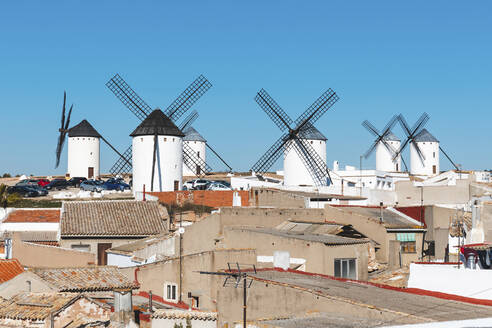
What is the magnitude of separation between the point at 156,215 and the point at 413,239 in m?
11.6

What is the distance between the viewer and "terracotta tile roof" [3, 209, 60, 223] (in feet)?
112

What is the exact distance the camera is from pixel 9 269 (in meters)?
22.6

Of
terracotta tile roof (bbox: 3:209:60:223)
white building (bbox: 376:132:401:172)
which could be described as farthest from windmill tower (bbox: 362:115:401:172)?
terracotta tile roof (bbox: 3:209:60:223)

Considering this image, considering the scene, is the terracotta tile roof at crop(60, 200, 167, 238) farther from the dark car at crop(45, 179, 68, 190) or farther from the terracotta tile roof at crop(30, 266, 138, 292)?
the dark car at crop(45, 179, 68, 190)

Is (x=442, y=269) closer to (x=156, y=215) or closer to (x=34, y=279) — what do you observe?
(x=34, y=279)

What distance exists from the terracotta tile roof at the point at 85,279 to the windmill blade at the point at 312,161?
2789cm

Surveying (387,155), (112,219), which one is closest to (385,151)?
(387,155)

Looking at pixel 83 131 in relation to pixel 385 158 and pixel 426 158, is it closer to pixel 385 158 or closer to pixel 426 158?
pixel 385 158

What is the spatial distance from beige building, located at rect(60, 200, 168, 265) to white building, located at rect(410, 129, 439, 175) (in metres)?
41.3

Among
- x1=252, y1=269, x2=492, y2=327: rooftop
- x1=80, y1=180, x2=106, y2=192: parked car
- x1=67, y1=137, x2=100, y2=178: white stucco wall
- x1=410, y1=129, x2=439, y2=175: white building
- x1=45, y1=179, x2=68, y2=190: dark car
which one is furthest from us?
x1=410, y1=129, x2=439, y2=175: white building

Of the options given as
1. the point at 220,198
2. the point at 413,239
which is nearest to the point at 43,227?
the point at 220,198

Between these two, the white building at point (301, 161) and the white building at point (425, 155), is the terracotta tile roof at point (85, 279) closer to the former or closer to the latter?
the white building at point (301, 161)

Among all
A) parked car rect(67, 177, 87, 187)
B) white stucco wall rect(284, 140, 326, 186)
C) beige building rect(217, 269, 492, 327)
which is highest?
white stucco wall rect(284, 140, 326, 186)

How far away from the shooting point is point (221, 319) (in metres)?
15.8
